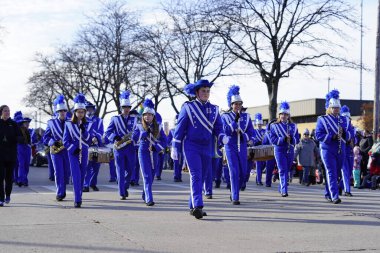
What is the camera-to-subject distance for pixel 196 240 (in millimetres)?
7770

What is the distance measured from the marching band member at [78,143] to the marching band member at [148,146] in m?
1.03

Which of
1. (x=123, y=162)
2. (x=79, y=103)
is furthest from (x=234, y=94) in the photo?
(x=79, y=103)

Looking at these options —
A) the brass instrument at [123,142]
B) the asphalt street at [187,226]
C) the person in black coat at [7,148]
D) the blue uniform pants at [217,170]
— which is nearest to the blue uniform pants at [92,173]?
the asphalt street at [187,226]

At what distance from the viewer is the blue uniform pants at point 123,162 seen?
13.4 meters

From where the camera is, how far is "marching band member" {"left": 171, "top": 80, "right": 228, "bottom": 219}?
32.7 feet

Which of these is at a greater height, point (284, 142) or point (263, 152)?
point (284, 142)

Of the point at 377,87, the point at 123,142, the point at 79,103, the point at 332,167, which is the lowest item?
the point at 332,167

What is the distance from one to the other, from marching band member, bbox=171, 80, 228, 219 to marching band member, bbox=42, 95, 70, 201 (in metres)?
3.45

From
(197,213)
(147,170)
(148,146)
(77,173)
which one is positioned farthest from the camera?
(148,146)

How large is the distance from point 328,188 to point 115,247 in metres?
6.84

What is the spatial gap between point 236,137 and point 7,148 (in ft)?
15.1

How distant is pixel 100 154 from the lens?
16.4m

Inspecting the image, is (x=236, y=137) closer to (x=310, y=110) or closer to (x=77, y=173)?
(x=77, y=173)

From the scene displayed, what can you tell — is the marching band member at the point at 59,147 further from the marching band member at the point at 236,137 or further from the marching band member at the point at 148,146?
the marching band member at the point at 236,137
